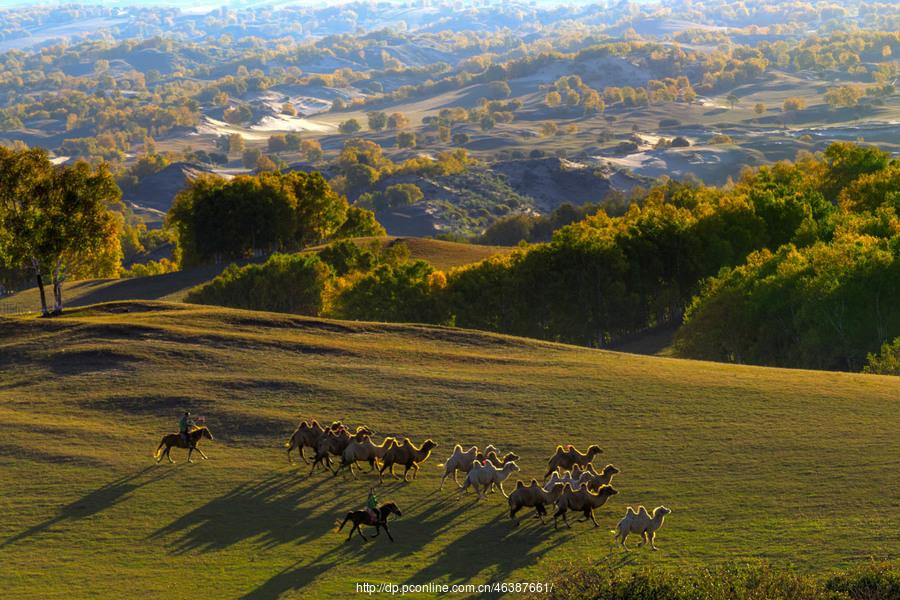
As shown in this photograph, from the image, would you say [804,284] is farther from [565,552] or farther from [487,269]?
[565,552]

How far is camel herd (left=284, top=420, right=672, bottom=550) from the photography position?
33.8 meters

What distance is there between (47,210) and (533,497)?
52.1 metres

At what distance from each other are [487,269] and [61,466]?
65616 millimetres

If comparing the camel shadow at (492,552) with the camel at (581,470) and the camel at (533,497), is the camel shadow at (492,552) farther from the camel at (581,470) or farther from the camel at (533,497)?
the camel at (581,470)

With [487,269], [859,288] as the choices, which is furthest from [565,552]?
[487,269]

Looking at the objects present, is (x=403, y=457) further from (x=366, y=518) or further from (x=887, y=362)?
(x=887, y=362)

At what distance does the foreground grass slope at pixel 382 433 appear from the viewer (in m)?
31.6

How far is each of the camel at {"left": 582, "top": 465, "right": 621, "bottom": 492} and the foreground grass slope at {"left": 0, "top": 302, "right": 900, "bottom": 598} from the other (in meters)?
0.82

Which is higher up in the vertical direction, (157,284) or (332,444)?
(332,444)

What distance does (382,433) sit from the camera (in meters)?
44.6

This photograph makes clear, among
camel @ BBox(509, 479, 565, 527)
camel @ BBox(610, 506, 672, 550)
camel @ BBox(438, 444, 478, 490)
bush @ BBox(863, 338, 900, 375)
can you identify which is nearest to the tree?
camel @ BBox(438, 444, 478, 490)

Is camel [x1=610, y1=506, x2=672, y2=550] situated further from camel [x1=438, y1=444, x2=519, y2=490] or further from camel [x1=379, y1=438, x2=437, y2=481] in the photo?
camel [x1=379, y1=438, x2=437, y2=481]

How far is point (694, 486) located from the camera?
3709cm

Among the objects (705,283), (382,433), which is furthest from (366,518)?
(705,283)
